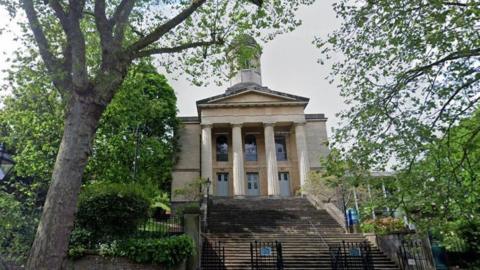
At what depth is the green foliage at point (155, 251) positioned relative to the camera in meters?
9.55

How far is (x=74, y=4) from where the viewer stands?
6.64m

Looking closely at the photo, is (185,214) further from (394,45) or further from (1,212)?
(394,45)

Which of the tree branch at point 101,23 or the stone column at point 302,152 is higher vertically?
the stone column at point 302,152

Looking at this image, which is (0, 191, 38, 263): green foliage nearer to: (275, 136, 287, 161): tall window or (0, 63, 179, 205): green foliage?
(0, 63, 179, 205): green foliage

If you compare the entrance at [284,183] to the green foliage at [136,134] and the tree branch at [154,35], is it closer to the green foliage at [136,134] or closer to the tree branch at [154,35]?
the green foliage at [136,134]

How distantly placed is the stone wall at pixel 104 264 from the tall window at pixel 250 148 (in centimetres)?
2035

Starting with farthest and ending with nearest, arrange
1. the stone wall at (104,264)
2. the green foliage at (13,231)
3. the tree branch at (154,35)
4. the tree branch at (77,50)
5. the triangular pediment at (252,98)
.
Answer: the triangular pediment at (252,98) < the stone wall at (104,264) < the green foliage at (13,231) < the tree branch at (154,35) < the tree branch at (77,50)

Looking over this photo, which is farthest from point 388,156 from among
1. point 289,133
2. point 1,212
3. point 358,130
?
point 289,133

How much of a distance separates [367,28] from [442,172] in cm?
358

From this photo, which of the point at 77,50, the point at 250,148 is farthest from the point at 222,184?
the point at 77,50

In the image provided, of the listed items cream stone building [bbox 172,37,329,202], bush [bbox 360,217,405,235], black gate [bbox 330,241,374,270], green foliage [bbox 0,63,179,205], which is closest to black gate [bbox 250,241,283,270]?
black gate [bbox 330,241,374,270]

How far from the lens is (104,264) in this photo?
373 inches

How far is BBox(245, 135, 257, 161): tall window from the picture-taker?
2964 centimetres

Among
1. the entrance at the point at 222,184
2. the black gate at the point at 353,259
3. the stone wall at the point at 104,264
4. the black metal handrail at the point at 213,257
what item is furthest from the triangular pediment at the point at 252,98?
the stone wall at the point at 104,264
